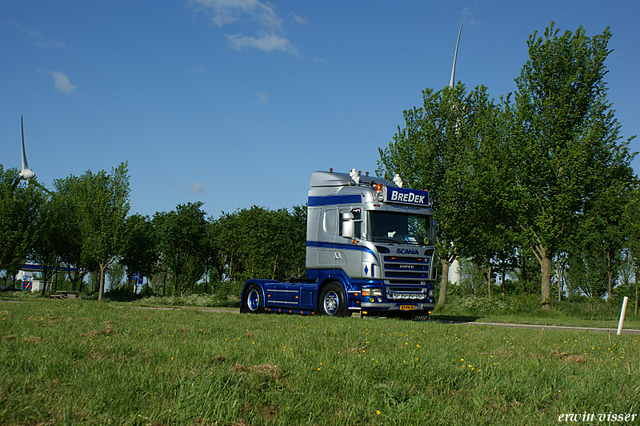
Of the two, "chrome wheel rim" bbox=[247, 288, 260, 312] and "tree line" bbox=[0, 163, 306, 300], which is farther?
"tree line" bbox=[0, 163, 306, 300]

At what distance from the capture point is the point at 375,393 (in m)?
4.69

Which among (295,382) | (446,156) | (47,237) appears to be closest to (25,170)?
(47,237)

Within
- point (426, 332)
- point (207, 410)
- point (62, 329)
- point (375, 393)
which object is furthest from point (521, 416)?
point (62, 329)

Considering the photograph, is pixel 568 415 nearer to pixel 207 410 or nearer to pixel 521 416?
pixel 521 416

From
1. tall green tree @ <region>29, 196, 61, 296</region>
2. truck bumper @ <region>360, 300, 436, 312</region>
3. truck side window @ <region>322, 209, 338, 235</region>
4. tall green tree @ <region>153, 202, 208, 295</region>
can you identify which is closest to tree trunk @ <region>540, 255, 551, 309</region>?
truck bumper @ <region>360, 300, 436, 312</region>

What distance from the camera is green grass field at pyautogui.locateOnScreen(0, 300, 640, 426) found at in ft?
13.5

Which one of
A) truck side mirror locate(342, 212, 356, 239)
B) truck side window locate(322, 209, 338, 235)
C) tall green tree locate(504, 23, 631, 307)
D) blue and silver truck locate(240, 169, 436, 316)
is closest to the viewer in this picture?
blue and silver truck locate(240, 169, 436, 316)

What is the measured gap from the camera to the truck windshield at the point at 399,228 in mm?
14551

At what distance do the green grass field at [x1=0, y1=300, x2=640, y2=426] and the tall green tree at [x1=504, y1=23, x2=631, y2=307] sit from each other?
21629 millimetres

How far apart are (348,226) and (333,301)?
2.44 m

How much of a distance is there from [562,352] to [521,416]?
3427 millimetres

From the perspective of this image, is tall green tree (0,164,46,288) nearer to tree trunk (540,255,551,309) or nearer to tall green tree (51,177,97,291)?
tall green tree (51,177,97,291)

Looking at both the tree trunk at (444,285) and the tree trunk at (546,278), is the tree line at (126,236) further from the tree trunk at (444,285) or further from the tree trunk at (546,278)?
the tree trunk at (546,278)

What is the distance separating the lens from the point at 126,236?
4206cm
